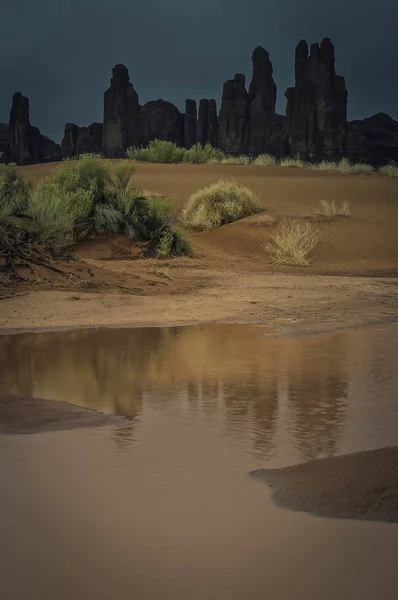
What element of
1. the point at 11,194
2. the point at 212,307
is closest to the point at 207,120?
the point at 11,194

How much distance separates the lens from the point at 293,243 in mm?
21188

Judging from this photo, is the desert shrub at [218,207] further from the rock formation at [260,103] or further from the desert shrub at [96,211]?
the rock formation at [260,103]

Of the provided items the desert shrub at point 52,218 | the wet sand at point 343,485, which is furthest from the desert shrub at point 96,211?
the wet sand at point 343,485

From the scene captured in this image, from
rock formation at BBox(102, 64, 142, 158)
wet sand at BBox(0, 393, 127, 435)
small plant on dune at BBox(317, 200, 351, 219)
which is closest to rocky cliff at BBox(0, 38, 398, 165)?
rock formation at BBox(102, 64, 142, 158)

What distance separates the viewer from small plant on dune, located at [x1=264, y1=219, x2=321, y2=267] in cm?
2088

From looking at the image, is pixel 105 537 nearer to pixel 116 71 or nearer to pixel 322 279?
pixel 322 279

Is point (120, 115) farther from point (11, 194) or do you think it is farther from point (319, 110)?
point (11, 194)

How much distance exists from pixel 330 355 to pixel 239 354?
95cm

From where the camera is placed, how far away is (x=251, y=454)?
5.68 m

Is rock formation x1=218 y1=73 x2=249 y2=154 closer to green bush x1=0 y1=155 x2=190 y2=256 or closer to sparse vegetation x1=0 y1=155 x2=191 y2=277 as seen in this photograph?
sparse vegetation x1=0 y1=155 x2=191 y2=277

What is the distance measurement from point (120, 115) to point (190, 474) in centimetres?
9552

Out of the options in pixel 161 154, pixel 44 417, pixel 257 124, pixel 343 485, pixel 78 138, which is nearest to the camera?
pixel 343 485

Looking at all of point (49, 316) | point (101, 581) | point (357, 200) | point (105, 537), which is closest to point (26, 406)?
point (105, 537)

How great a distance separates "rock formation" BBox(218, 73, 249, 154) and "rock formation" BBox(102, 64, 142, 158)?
9403 mm
